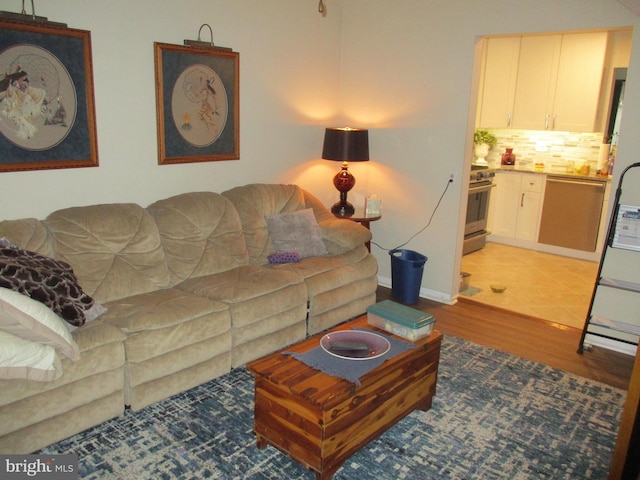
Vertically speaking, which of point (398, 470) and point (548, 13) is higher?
point (548, 13)

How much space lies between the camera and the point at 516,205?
645 centimetres

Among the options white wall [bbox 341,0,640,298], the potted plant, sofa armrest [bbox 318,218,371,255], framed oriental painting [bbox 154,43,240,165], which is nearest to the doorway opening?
the potted plant

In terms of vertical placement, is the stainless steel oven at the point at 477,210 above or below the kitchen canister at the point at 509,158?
below

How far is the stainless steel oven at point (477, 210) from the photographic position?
605 cm

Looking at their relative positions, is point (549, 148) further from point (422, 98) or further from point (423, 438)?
point (423, 438)

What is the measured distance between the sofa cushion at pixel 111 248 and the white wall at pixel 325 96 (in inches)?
8.8

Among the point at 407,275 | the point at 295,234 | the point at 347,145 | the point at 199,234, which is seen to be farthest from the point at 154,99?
the point at 407,275

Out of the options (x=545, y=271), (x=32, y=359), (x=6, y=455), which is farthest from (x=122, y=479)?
(x=545, y=271)

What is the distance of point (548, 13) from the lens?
3.82m

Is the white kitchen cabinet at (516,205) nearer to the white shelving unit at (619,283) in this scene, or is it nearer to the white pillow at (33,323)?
the white shelving unit at (619,283)

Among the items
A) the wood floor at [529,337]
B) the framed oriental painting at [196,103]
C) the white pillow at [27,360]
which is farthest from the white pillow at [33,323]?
the wood floor at [529,337]

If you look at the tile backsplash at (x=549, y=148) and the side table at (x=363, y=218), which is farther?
the tile backsplash at (x=549, y=148)

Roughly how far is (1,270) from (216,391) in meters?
1.29

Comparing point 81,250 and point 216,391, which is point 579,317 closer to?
point 216,391
